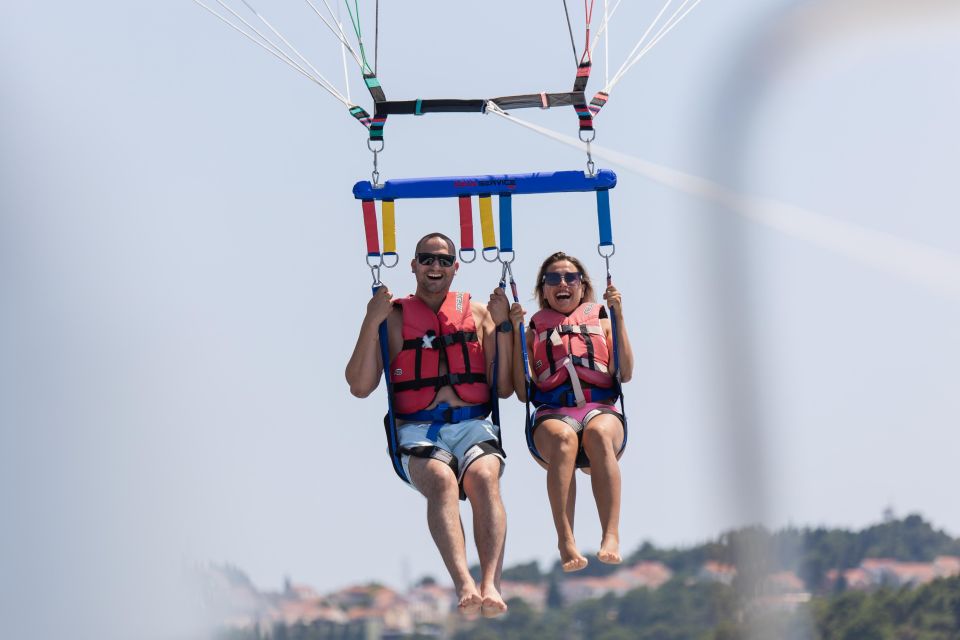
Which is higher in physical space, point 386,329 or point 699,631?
point 386,329

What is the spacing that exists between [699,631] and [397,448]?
79971 millimetres

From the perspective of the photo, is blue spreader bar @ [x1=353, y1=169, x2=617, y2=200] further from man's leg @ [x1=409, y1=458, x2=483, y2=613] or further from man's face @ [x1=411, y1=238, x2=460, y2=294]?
man's leg @ [x1=409, y1=458, x2=483, y2=613]

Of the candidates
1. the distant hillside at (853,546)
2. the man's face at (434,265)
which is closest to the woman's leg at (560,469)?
the man's face at (434,265)

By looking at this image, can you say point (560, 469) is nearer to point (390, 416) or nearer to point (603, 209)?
point (390, 416)

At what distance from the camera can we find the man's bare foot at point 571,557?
6660 mm

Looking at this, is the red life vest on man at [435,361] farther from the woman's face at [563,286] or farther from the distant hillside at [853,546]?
the distant hillside at [853,546]

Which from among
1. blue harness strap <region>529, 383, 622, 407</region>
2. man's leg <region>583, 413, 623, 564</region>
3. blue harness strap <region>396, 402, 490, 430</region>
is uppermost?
blue harness strap <region>529, 383, 622, 407</region>

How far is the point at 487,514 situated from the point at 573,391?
2.74 ft

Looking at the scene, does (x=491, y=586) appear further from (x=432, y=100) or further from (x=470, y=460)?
(x=432, y=100)

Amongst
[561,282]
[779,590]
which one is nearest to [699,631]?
[779,590]

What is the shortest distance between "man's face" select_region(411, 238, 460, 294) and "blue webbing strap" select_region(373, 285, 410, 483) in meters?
0.30

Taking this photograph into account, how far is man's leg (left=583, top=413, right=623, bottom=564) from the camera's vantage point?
693 centimetres

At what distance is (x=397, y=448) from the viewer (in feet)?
23.4

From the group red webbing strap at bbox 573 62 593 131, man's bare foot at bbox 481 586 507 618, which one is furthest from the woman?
red webbing strap at bbox 573 62 593 131
